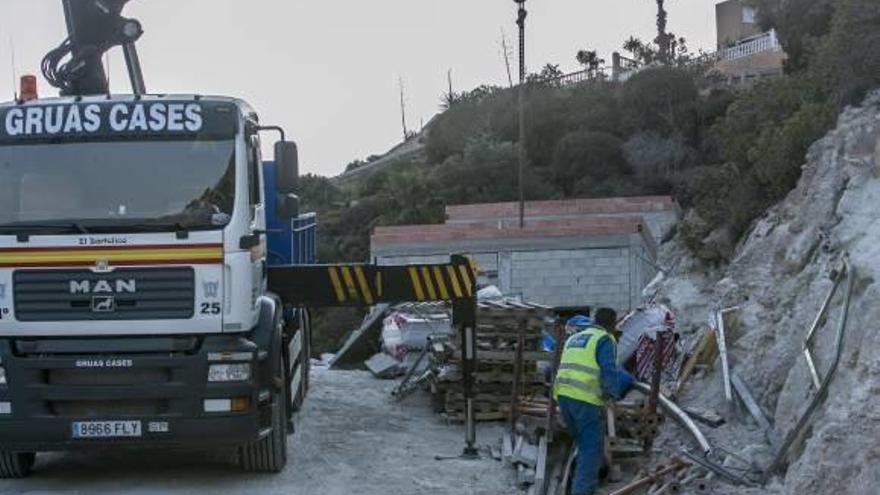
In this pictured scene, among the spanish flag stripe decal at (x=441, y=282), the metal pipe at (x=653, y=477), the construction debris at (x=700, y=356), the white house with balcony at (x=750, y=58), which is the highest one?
the white house with balcony at (x=750, y=58)

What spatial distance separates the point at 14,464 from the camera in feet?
30.9

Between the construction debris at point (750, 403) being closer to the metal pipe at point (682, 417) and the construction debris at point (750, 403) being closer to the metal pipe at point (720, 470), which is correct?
the metal pipe at point (682, 417)

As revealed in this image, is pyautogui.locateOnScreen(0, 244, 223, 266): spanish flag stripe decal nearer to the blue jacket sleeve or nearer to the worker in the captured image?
the worker

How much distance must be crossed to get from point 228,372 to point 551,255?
51.5 feet

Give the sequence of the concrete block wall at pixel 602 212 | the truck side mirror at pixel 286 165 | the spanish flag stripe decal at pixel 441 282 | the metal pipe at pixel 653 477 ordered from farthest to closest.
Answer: the concrete block wall at pixel 602 212 → the spanish flag stripe decal at pixel 441 282 → the truck side mirror at pixel 286 165 → the metal pipe at pixel 653 477

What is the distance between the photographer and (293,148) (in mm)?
9242

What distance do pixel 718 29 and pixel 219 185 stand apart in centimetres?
5665

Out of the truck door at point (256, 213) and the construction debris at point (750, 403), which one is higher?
the truck door at point (256, 213)

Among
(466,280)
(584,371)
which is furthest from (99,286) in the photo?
(584,371)

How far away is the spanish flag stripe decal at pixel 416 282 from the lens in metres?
10.8

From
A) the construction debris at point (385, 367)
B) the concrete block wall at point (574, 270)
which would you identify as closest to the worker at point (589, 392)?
the construction debris at point (385, 367)

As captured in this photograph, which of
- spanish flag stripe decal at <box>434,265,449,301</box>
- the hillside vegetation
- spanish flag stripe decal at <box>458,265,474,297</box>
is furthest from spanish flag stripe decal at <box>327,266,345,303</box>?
the hillside vegetation

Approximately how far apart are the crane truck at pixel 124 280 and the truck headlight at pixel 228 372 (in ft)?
0.03

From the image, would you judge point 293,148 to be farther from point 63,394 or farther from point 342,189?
point 342,189
